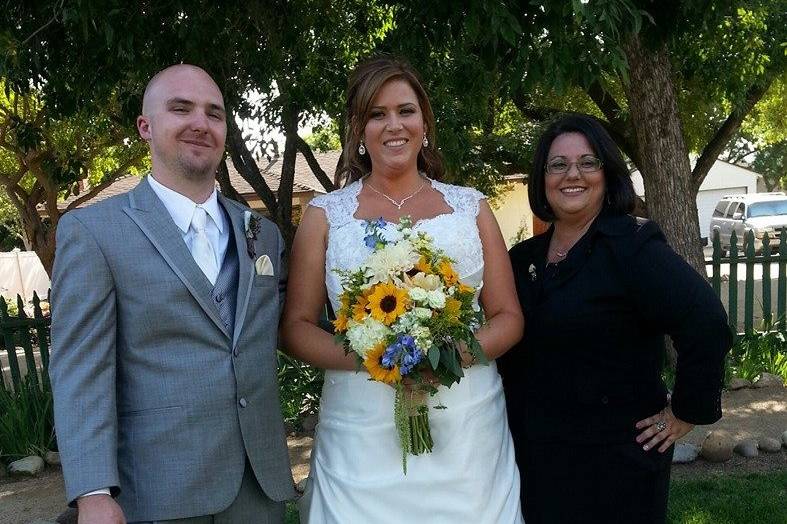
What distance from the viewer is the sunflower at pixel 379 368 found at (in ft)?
8.24

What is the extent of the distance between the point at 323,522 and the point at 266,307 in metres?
0.97

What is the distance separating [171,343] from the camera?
2.44 meters

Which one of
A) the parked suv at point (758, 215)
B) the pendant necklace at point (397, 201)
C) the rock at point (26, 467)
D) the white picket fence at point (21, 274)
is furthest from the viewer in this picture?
the white picket fence at point (21, 274)

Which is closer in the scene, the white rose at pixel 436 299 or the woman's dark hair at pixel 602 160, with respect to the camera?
the white rose at pixel 436 299

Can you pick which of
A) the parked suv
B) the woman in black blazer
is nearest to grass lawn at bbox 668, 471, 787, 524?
the woman in black blazer

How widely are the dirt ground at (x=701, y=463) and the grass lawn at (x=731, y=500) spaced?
28 cm

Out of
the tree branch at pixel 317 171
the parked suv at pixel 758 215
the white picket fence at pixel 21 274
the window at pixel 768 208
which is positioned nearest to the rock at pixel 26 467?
the tree branch at pixel 317 171

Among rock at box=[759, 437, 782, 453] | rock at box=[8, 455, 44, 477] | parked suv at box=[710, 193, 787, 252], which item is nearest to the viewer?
rock at box=[759, 437, 782, 453]

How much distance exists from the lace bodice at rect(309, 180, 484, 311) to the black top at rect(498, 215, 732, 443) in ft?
1.03

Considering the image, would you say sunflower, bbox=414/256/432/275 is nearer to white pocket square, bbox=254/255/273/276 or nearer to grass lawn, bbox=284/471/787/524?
white pocket square, bbox=254/255/273/276

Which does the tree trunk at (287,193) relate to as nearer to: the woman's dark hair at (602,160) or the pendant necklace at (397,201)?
the pendant necklace at (397,201)

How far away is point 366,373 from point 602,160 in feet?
4.15

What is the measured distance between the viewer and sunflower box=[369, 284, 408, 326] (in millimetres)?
2508

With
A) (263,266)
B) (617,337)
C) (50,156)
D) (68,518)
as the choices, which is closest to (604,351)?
(617,337)
